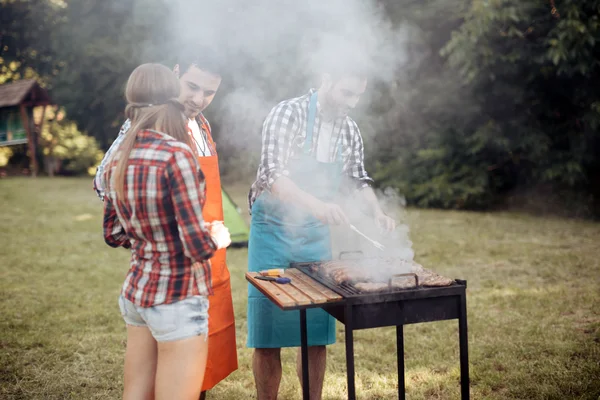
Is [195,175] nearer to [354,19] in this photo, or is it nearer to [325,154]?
[325,154]

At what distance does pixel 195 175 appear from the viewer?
5.34ft

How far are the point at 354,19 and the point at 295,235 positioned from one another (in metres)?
1.86

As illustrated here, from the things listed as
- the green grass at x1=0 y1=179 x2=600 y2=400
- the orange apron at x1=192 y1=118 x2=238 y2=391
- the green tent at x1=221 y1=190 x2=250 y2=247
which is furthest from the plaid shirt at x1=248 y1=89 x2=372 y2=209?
the green tent at x1=221 y1=190 x2=250 y2=247

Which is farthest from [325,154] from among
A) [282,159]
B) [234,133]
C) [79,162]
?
[79,162]

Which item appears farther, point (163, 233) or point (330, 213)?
point (330, 213)

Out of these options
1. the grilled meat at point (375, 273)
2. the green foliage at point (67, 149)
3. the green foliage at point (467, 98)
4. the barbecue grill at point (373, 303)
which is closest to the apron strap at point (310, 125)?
the grilled meat at point (375, 273)

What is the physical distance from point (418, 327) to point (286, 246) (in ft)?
6.69

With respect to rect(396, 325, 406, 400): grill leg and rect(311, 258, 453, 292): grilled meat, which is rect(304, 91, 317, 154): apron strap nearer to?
rect(311, 258, 453, 292): grilled meat

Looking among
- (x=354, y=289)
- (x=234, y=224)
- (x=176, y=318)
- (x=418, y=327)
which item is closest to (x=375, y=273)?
(x=354, y=289)

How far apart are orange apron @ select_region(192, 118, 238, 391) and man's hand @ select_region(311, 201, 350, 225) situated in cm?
46

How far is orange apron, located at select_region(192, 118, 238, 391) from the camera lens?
2.37 m

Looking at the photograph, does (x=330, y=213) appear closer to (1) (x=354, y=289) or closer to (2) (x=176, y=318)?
(1) (x=354, y=289)

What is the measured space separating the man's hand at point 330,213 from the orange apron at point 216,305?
0.46 meters

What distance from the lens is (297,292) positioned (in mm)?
1958
